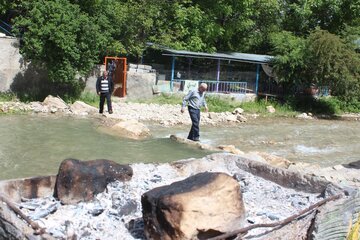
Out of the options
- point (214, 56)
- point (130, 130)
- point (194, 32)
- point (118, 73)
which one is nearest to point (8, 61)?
point (118, 73)

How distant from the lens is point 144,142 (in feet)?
42.6

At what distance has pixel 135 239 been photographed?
4.55 metres

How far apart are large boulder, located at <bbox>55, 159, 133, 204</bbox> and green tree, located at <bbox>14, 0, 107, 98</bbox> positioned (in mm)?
13384

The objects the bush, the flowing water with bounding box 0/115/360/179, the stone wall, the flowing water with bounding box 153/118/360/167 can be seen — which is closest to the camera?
the flowing water with bounding box 0/115/360/179

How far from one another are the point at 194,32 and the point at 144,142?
44.4ft

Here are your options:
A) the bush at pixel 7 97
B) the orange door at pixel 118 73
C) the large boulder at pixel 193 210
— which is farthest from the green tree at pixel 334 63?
the large boulder at pixel 193 210

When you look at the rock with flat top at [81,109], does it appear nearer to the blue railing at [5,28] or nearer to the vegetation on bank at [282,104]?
the vegetation on bank at [282,104]

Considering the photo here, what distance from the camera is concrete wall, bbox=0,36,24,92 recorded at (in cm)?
1880

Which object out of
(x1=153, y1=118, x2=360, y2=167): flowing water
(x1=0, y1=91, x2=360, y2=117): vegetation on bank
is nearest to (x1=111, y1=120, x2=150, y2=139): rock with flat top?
(x1=153, y1=118, x2=360, y2=167): flowing water

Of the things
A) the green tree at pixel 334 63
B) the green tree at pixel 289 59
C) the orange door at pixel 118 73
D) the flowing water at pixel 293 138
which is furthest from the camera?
the green tree at pixel 289 59

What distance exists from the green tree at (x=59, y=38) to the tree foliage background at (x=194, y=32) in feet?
0.13

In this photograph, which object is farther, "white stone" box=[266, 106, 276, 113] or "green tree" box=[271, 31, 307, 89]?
"green tree" box=[271, 31, 307, 89]

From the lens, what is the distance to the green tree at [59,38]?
18000 millimetres

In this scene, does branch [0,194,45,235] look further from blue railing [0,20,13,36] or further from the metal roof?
the metal roof
